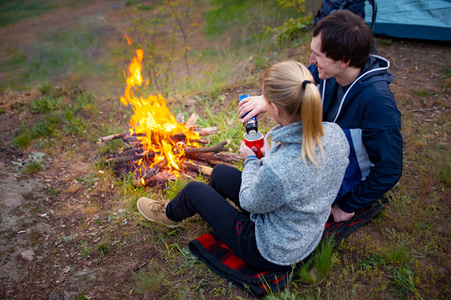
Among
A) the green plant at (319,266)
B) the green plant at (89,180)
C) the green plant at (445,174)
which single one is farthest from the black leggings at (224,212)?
the green plant at (445,174)

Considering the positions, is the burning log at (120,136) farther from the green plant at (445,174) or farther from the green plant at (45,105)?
the green plant at (445,174)

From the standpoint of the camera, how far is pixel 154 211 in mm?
2596

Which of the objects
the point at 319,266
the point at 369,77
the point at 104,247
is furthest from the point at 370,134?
the point at 104,247

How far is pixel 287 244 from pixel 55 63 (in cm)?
803

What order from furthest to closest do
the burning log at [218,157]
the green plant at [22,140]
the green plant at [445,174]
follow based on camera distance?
the green plant at [22,140], the burning log at [218,157], the green plant at [445,174]

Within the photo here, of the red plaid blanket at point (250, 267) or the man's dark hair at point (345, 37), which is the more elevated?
the man's dark hair at point (345, 37)

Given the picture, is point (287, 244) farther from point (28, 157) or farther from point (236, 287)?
point (28, 157)

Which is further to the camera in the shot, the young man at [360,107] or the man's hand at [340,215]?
the man's hand at [340,215]

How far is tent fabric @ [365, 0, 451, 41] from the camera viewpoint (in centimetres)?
501

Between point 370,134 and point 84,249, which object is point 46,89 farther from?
point 370,134

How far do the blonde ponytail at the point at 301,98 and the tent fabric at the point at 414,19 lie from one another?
4908 mm

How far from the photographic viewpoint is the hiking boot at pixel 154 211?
257 cm

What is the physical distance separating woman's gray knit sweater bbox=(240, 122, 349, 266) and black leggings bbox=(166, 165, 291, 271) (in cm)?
10

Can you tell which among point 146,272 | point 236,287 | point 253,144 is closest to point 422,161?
point 253,144
